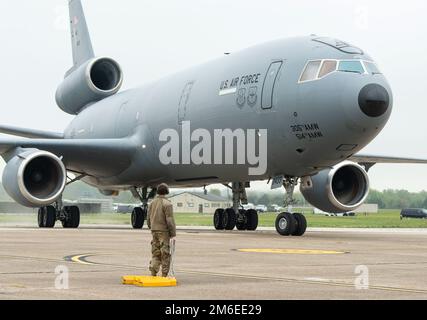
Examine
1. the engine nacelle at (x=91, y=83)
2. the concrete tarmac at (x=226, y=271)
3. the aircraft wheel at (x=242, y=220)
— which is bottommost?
the concrete tarmac at (x=226, y=271)

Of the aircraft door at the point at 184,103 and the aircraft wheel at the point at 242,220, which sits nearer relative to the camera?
the aircraft door at the point at 184,103

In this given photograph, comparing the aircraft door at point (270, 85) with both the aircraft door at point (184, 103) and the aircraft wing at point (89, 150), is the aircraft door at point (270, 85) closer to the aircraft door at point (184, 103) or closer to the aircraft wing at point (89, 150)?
the aircraft door at point (184, 103)

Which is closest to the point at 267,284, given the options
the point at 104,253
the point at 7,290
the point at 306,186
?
the point at 7,290

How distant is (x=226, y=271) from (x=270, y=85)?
36.8ft

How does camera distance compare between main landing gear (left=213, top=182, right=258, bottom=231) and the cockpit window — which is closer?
the cockpit window

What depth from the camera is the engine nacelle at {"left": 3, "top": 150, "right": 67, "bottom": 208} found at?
2448cm

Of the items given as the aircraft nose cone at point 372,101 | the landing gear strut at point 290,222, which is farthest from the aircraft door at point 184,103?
the aircraft nose cone at point 372,101

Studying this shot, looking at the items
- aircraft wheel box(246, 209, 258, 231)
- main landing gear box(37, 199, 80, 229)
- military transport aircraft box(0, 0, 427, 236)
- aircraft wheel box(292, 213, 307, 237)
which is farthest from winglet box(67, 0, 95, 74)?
aircraft wheel box(292, 213, 307, 237)

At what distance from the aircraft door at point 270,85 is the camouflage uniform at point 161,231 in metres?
11.9

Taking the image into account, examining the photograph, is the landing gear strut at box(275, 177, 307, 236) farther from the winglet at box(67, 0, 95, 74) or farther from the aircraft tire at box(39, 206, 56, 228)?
the winglet at box(67, 0, 95, 74)

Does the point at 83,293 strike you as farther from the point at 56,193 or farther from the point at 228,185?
the point at 228,185

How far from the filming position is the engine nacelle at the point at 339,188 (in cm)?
2511

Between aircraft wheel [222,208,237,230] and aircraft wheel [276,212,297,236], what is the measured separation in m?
5.72

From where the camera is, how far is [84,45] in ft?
127
